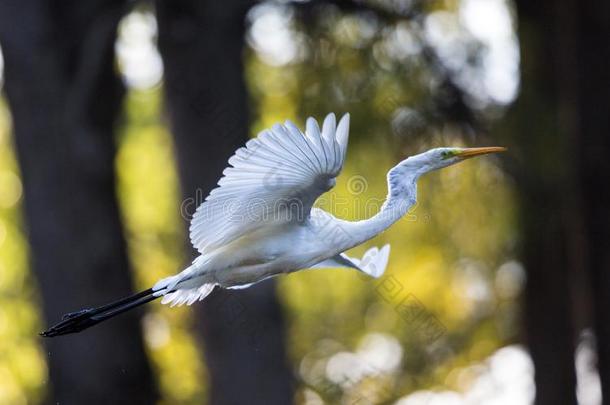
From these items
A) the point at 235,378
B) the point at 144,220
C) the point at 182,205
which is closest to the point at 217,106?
the point at 182,205

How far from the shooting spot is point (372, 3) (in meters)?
6.21

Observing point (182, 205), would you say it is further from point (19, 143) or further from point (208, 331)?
point (19, 143)

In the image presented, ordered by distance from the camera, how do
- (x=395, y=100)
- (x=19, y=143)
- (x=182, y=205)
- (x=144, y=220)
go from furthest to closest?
(x=144, y=220) < (x=395, y=100) < (x=19, y=143) < (x=182, y=205)

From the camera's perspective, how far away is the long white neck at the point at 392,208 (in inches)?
142

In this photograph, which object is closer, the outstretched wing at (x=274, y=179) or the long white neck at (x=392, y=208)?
the outstretched wing at (x=274, y=179)

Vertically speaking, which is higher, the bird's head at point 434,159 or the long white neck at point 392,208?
the bird's head at point 434,159

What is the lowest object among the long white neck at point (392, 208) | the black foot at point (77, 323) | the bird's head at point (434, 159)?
the black foot at point (77, 323)

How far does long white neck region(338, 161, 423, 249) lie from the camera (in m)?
3.62

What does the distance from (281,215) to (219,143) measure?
6.91ft

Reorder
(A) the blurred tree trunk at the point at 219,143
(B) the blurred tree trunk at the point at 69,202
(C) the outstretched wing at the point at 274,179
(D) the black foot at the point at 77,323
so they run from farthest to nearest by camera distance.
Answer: (B) the blurred tree trunk at the point at 69,202
(A) the blurred tree trunk at the point at 219,143
(D) the black foot at the point at 77,323
(C) the outstretched wing at the point at 274,179

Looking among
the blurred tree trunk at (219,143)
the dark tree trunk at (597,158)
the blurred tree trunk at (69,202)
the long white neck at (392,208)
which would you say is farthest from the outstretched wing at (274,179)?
the dark tree trunk at (597,158)

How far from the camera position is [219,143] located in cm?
565

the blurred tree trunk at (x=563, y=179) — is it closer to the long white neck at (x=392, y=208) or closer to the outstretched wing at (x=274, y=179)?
the long white neck at (x=392, y=208)

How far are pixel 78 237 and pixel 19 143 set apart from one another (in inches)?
24.8
